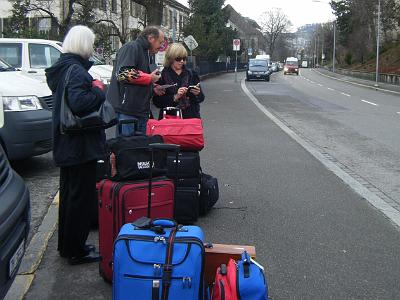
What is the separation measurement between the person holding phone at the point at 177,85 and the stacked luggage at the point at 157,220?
201 mm

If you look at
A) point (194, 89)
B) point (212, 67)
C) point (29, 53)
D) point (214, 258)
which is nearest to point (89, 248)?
point (214, 258)

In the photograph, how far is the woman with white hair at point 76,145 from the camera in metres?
3.93

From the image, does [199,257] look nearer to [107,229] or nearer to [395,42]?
[107,229]

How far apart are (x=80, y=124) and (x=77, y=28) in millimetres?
742

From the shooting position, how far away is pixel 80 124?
3904 millimetres

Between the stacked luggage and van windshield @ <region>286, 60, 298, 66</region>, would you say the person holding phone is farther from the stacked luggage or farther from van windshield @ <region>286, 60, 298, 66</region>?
van windshield @ <region>286, 60, 298, 66</region>

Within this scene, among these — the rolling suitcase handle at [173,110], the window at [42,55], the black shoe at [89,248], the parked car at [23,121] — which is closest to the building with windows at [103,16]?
the window at [42,55]

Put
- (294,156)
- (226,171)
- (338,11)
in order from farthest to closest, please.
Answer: (338,11)
(294,156)
(226,171)

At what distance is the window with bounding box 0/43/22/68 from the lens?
1289 cm

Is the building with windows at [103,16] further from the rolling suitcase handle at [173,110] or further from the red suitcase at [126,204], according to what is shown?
the red suitcase at [126,204]

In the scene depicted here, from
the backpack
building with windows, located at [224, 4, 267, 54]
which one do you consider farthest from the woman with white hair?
building with windows, located at [224, 4, 267, 54]

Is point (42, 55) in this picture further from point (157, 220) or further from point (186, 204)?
point (157, 220)

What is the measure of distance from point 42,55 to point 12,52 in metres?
0.68

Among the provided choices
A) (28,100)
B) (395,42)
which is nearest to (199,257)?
(28,100)
